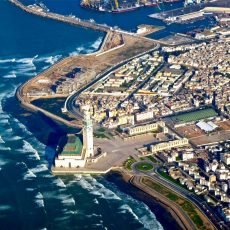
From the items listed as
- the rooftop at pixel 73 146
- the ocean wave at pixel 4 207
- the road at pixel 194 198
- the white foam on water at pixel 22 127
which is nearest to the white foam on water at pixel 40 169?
the rooftop at pixel 73 146

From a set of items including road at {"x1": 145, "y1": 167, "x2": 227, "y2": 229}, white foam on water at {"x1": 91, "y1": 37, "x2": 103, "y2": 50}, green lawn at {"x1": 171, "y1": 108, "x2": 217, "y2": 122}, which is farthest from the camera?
white foam on water at {"x1": 91, "y1": 37, "x2": 103, "y2": 50}

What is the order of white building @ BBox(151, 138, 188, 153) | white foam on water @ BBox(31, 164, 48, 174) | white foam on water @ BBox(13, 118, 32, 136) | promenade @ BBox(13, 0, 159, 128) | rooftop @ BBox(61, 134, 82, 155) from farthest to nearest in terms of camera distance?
promenade @ BBox(13, 0, 159, 128) → white foam on water @ BBox(13, 118, 32, 136) → white building @ BBox(151, 138, 188, 153) → rooftop @ BBox(61, 134, 82, 155) → white foam on water @ BBox(31, 164, 48, 174)

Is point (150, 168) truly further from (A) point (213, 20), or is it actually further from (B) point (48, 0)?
(B) point (48, 0)

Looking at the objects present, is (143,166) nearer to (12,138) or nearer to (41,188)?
(41,188)

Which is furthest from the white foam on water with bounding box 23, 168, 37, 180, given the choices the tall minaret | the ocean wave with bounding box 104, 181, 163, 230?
the ocean wave with bounding box 104, 181, 163, 230

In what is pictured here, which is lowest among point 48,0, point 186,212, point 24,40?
point 186,212

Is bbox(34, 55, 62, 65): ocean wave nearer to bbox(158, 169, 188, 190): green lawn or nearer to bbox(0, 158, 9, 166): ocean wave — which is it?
bbox(0, 158, 9, 166): ocean wave

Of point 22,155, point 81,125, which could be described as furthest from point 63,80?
point 22,155
